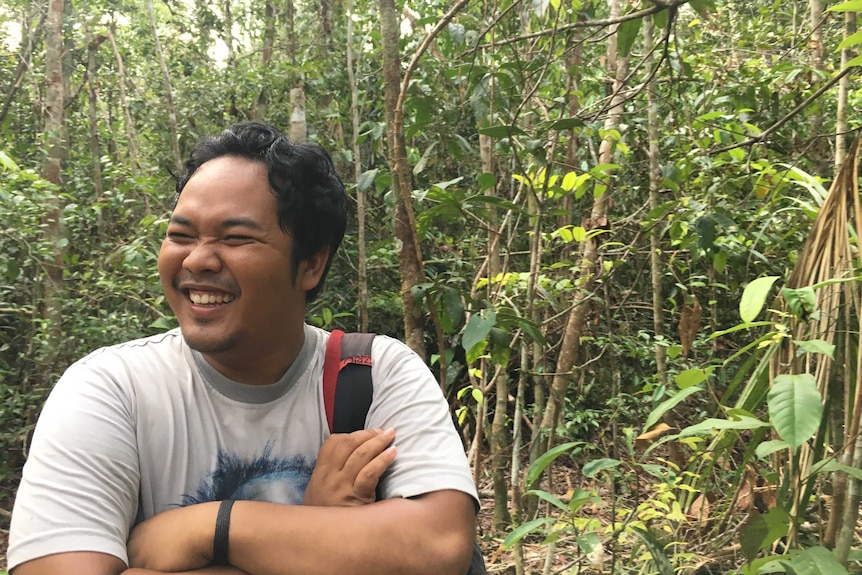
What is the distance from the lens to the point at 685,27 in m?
A: 5.48

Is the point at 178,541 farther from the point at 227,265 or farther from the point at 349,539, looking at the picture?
the point at 227,265

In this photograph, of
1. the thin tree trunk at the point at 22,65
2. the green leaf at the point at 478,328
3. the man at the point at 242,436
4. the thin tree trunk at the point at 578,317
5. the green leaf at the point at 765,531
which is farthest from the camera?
the thin tree trunk at the point at 22,65

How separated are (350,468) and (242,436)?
28 centimetres

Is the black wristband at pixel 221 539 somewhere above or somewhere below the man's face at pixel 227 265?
below

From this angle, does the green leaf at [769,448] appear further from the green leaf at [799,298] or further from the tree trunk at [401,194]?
the tree trunk at [401,194]

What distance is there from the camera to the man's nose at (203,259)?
1.41 m

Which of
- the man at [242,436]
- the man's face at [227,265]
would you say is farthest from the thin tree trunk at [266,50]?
the man's face at [227,265]

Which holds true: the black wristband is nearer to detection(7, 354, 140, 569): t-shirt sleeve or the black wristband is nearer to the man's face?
detection(7, 354, 140, 569): t-shirt sleeve

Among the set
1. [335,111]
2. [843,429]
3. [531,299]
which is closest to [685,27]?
[335,111]

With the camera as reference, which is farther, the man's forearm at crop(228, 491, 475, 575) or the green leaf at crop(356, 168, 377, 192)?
the green leaf at crop(356, 168, 377, 192)

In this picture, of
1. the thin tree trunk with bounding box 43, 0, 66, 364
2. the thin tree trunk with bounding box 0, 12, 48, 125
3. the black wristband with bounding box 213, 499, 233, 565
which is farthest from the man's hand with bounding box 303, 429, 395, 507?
the thin tree trunk with bounding box 0, 12, 48, 125

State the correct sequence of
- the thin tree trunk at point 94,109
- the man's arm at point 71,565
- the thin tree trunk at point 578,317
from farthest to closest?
the thin tree trunk at point 94,109, the thin tree trunk at point 578,317, the man's arm at point 71,565

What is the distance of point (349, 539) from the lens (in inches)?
47.9

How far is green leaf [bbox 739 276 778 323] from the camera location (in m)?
1.63
